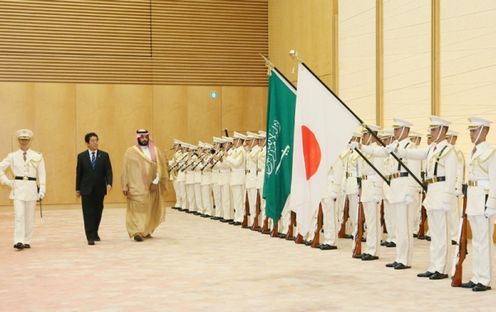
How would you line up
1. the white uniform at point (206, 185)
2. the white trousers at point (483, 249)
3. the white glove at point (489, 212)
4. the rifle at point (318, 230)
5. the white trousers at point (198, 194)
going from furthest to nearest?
the white trousers at point (198, 194) < the white uniform at point (206, 185) < the rifle at point (318, 230) < the white trousers at point (483, 249) < the white glove at point (489, 212)

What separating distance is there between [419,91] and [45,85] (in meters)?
9.37

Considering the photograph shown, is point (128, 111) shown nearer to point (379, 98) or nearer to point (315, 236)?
point (379, 98)

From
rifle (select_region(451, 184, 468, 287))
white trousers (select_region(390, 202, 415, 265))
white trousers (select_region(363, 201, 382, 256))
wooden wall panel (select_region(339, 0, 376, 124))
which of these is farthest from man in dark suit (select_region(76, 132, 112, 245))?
wooden wall panel (select_region(339, 0, 376, 124))

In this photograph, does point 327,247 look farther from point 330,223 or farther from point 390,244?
point 390,244

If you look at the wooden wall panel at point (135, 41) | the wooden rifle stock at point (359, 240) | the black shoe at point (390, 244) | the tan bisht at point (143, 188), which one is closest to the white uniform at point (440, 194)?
the wooden rifle stock at point (359, 240)

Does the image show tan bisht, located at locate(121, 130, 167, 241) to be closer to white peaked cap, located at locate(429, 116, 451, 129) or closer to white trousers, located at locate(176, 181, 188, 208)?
white peaked cap, located at locate(429, 116, 451, 129)

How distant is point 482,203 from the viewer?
23.2ft

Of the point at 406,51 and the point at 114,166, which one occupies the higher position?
the point at 406,51

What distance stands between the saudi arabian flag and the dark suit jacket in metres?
2.82

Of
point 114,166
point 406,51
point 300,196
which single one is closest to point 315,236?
point 300,196

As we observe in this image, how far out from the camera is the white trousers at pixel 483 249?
7.12 m

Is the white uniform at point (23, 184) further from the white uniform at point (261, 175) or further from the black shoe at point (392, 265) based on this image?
the black shoe at point (392, 265)

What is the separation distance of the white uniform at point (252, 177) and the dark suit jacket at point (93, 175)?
108 inches

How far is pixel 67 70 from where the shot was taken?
19.0 meters
